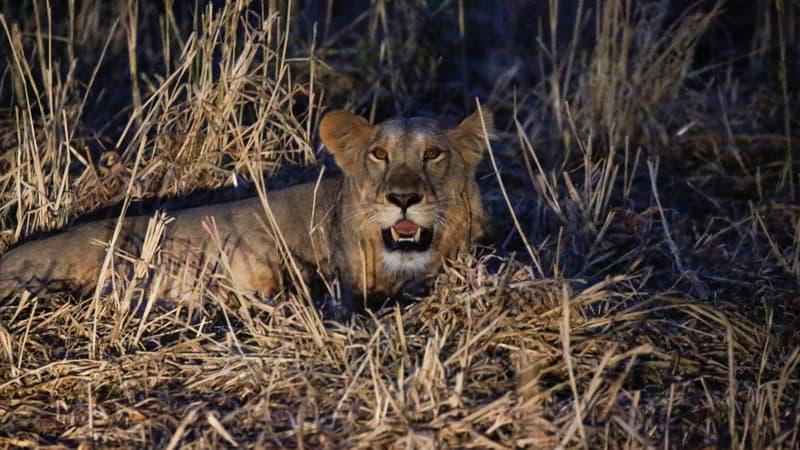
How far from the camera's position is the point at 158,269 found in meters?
4.93

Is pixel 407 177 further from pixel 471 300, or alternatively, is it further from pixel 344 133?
pixel 471 300

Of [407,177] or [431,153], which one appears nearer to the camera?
[407,177]

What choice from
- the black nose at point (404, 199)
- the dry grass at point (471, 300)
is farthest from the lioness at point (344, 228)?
the dry grass at point (471, 300)

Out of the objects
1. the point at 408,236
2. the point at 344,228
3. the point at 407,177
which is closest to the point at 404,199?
the point at 407,177

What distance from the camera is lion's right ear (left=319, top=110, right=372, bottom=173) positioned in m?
5.31

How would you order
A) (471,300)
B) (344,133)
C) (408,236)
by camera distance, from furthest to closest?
(344,133) < (408,236) < (471,300)

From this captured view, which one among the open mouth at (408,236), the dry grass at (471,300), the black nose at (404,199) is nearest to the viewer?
the dry grass at (471,300)

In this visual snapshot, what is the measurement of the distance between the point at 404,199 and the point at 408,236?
23 centimetres

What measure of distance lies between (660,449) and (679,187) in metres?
3.05

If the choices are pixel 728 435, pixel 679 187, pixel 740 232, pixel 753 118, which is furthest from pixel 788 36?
pixel 728 435

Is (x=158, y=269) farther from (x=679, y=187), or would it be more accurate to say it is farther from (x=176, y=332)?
(x=679, y=187)

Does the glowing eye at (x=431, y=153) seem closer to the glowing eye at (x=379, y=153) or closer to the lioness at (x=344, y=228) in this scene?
the lioness at (x=344, y=228)

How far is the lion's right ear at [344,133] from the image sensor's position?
5309 mm

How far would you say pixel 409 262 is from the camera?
5.20 meters
